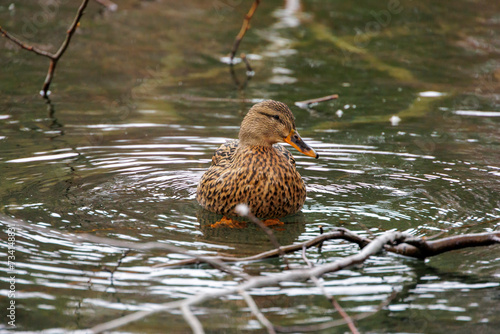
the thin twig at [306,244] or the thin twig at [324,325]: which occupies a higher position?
the thin twig at [306,244]

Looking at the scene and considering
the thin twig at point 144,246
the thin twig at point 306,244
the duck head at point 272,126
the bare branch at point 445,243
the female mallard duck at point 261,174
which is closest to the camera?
the thin twig at point 144,246

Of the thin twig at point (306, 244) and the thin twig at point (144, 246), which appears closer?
the thin twig at point (144, 246)

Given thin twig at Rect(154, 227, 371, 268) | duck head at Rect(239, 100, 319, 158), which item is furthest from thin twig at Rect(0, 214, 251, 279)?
duck head at Rect(239, 100, 319, 158)

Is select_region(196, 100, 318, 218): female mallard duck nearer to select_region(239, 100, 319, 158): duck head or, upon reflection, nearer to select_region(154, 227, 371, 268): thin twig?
select_region(239, 100, 319, 158): duck head

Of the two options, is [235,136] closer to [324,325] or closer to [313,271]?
[313,271]

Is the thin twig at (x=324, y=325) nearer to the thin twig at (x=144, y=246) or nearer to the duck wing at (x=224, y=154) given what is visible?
the thin twig at (x=144, y=246)

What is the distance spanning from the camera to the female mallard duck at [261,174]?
6449 millimetres

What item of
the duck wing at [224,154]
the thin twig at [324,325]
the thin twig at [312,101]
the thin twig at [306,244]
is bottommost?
the thin twig at [324,325]

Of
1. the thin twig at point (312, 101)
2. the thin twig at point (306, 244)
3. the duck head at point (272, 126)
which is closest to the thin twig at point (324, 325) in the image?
the thin twig at point (306, 244)

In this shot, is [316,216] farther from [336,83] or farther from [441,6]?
[441,6]

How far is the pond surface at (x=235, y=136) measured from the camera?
476 centimetres

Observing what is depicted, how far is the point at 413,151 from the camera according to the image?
329 inches

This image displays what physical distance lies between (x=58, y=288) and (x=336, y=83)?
7481 mm

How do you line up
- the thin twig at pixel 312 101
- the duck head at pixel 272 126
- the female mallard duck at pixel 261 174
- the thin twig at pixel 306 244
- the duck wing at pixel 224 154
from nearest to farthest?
the thin twig at pixel 306 244 < the female mallard duck at pixel 261 174 < the duck head at pixel 272 126 < the duck wing at pixel 224 154 < the thin twig at pixel 312 101
